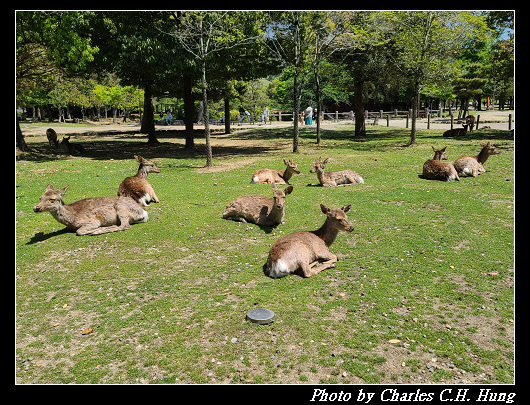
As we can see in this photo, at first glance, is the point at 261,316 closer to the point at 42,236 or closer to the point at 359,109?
the point at 42,236

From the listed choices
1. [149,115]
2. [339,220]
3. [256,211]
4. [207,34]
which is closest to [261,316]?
[339,220]

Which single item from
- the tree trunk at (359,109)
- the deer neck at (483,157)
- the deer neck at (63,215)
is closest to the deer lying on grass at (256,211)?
the deer neck at (63,215)

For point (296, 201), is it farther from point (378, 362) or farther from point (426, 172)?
point (378, 362)

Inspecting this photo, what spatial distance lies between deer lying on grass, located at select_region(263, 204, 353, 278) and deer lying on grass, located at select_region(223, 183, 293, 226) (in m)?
1.94

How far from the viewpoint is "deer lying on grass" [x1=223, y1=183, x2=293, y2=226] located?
30.6 ft

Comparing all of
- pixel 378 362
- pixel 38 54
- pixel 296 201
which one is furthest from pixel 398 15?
pixel 378 362

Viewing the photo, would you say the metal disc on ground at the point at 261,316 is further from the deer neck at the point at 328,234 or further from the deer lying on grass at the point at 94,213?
the deer lying on grass at the point at 94,213

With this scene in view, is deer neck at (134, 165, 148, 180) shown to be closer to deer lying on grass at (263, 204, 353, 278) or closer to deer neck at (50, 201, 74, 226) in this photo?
deer neck at (50, 201, 74, 226)

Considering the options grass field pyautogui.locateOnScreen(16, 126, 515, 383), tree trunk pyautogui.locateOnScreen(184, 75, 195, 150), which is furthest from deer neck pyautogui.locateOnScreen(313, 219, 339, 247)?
tree trunk pyautogui.locateOnScreen(184, 75, 195, 150)

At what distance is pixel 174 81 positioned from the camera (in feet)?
89.9

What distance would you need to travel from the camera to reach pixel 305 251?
6867 mm

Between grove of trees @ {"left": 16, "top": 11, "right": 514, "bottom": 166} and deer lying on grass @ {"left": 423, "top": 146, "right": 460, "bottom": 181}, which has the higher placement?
grove of trees @ {"left": 16, "top": 11, "right": 514, "bottom": 166}

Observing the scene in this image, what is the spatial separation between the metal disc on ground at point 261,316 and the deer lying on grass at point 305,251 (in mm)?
1218

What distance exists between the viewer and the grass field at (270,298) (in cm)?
451
